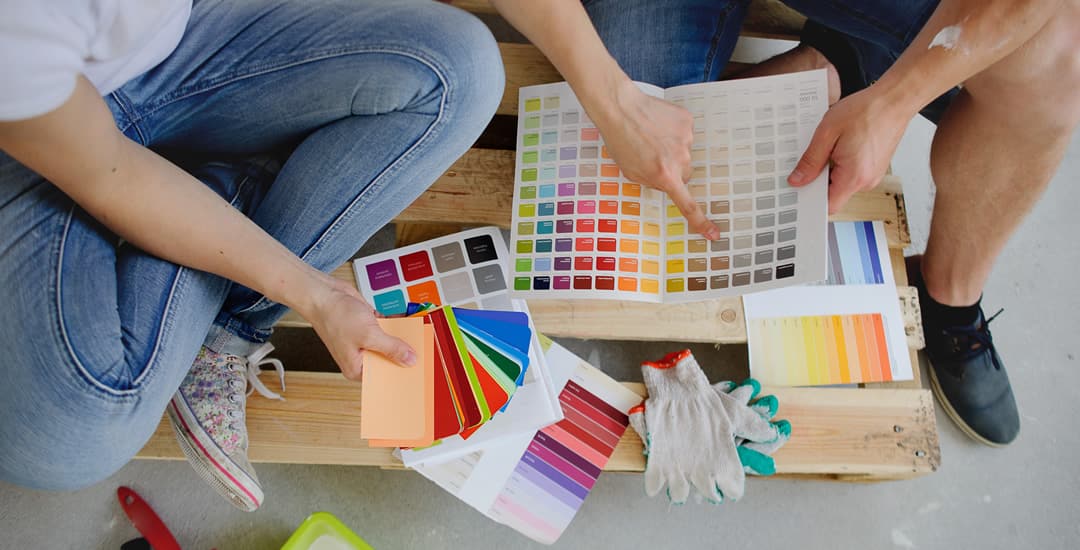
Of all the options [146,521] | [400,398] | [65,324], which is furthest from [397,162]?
[146,521]

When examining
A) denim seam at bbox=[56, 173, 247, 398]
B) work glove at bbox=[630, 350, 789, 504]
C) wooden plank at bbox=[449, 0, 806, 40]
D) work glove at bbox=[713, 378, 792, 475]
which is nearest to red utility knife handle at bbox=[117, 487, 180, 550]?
denim seam at bbox=[56, 173, 247, 398]

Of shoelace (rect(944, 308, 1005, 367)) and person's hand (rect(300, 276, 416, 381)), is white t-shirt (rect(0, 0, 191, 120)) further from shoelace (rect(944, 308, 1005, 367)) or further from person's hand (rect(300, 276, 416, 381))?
shoelace (rect(944, 308, 1005, 367))

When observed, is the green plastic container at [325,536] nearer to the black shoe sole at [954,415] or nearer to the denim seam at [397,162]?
the denim seam at [397,162]

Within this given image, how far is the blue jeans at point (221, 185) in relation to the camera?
75 centimetres

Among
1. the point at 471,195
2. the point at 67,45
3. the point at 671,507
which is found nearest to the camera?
the point at 67,45

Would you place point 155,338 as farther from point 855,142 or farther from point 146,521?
point 855,142

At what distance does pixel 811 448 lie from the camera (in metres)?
1.01

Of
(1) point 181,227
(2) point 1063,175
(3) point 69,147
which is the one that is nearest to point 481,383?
(1) point 181,227

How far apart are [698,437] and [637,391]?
11 cm

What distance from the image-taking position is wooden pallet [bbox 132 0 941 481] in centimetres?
100

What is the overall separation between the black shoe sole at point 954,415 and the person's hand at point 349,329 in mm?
957

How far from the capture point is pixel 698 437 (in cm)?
99

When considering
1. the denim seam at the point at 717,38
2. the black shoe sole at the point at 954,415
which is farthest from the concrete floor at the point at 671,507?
the denim seam at the point at 717,38

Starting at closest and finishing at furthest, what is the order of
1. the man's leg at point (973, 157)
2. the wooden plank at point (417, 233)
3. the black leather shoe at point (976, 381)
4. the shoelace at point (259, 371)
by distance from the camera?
the man's leg at point (973, 157)
the shoelace at point (259, 371)
the wooden plank at point (417, 233)
the black leather shoe at point (976, 381)
